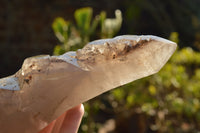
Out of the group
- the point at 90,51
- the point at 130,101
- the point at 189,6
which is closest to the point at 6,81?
the point at 90,51

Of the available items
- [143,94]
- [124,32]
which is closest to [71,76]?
[143,94]

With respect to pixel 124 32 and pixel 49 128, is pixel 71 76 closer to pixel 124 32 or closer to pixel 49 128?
pixel 49 128

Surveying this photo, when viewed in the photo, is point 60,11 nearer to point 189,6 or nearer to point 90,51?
point 189,6

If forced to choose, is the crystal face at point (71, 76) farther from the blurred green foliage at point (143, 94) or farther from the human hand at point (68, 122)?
the blurred green foliage at point (143, 94)

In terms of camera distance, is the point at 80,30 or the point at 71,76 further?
the point at 80,30

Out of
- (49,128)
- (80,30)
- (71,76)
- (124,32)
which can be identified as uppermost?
(71,76)

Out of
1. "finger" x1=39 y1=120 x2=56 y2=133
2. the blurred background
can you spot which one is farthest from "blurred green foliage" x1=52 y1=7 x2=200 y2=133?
"finger" x1=39 y1=120 x2=56 y2=133
